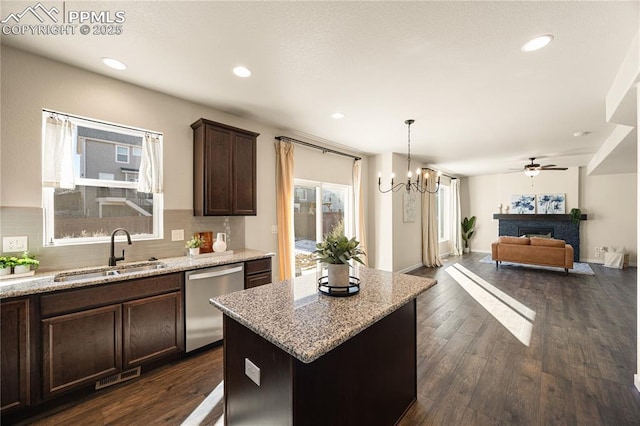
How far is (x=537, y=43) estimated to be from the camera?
81.7 inches

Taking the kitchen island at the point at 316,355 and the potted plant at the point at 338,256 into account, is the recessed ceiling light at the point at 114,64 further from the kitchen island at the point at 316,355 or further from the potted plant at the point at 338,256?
the potted plant at the point at 338,256

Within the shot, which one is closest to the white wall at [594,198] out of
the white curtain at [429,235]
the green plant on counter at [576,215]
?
the green plant on counter at [576,215]

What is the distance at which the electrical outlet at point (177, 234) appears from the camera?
3025 millimetres

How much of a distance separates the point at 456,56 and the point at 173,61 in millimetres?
2466

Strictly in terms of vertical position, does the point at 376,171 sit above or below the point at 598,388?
above

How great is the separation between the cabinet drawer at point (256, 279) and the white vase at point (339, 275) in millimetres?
1612

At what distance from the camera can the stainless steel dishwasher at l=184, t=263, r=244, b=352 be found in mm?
2582

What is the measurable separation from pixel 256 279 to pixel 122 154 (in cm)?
197

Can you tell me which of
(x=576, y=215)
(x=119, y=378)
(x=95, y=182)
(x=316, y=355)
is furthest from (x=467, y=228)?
(x=95, y=182)

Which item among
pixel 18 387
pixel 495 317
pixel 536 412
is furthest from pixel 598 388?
pixel 18 387

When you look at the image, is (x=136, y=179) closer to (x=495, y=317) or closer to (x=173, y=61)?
(x=173, y=61)

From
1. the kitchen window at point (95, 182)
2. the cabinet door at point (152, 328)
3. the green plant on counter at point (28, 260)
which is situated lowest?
the cabinet door at point (152, 328)

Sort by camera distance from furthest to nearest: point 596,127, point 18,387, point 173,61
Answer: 1. point 596,127
2. point 173,61
3. point 18,387

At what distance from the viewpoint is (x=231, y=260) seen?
287 centimetres
